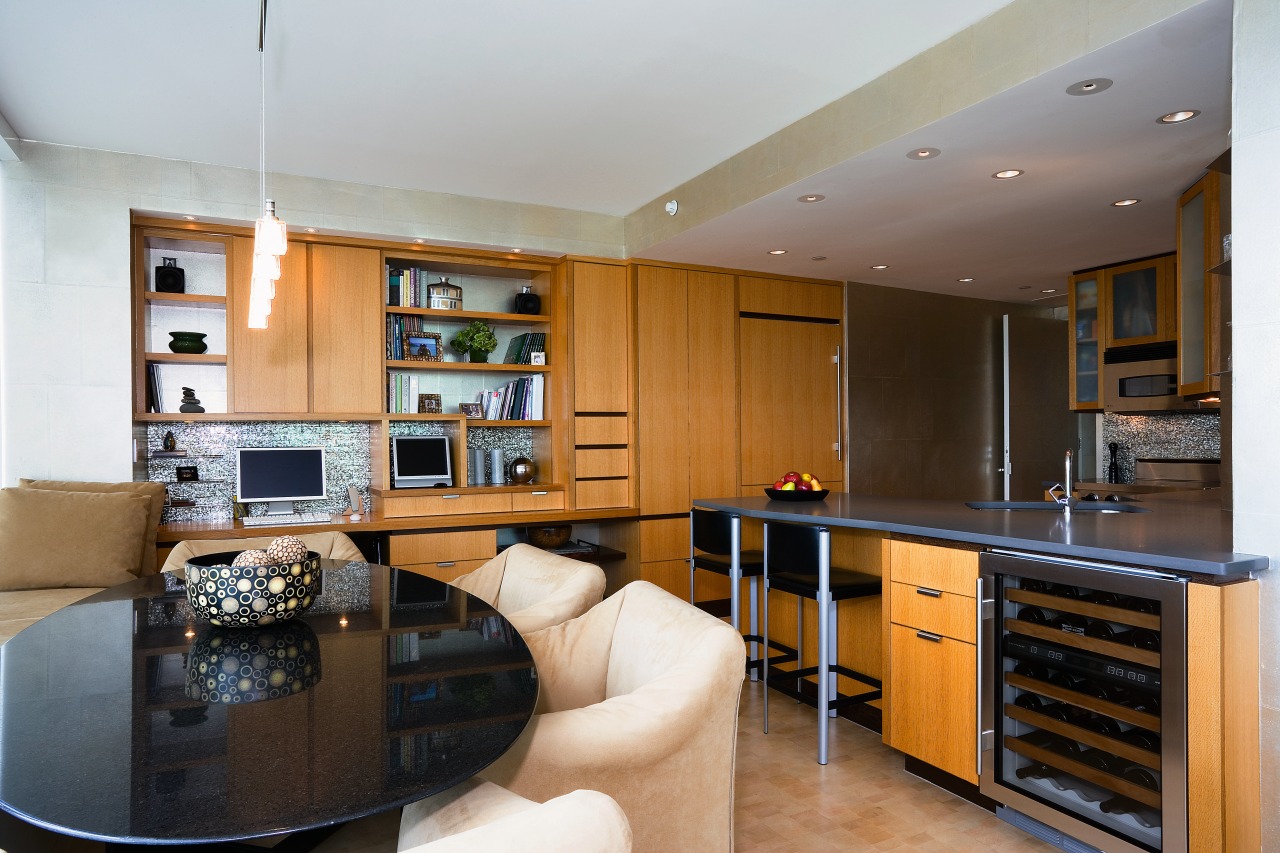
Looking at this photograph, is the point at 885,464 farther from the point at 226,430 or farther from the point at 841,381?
the point at 226,430

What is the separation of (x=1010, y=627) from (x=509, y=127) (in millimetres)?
2935

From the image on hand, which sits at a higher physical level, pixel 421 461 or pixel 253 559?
pixel 421 461

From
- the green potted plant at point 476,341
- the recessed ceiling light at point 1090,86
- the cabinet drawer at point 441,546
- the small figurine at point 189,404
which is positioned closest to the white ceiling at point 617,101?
the recessed ceiling light at point 1090,86

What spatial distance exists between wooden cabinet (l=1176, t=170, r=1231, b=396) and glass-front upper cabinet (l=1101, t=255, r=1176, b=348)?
1741 millimetres

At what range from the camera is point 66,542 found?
3379 millimetres

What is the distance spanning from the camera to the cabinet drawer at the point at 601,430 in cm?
498

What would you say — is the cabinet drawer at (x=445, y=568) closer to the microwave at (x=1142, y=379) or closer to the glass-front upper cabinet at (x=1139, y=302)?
the microwave at (x=1142, y=379)

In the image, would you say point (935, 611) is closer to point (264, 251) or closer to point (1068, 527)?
point (1068, 527)

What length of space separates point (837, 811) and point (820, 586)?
79cm

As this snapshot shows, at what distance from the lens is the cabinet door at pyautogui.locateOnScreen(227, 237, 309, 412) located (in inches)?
168

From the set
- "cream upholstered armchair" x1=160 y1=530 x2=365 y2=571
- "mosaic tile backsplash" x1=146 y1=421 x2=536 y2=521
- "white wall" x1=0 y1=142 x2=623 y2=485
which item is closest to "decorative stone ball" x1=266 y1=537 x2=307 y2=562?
"cream upholstered armchair" x1=160 y1=530 x2=365 y2=571

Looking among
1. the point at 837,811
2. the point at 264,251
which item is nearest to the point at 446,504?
the point at 264,251

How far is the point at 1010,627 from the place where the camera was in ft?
8.14

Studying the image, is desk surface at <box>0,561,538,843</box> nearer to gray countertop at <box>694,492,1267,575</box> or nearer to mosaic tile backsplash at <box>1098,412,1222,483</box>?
gray countertop at <box>694,492,1267,575</box>
